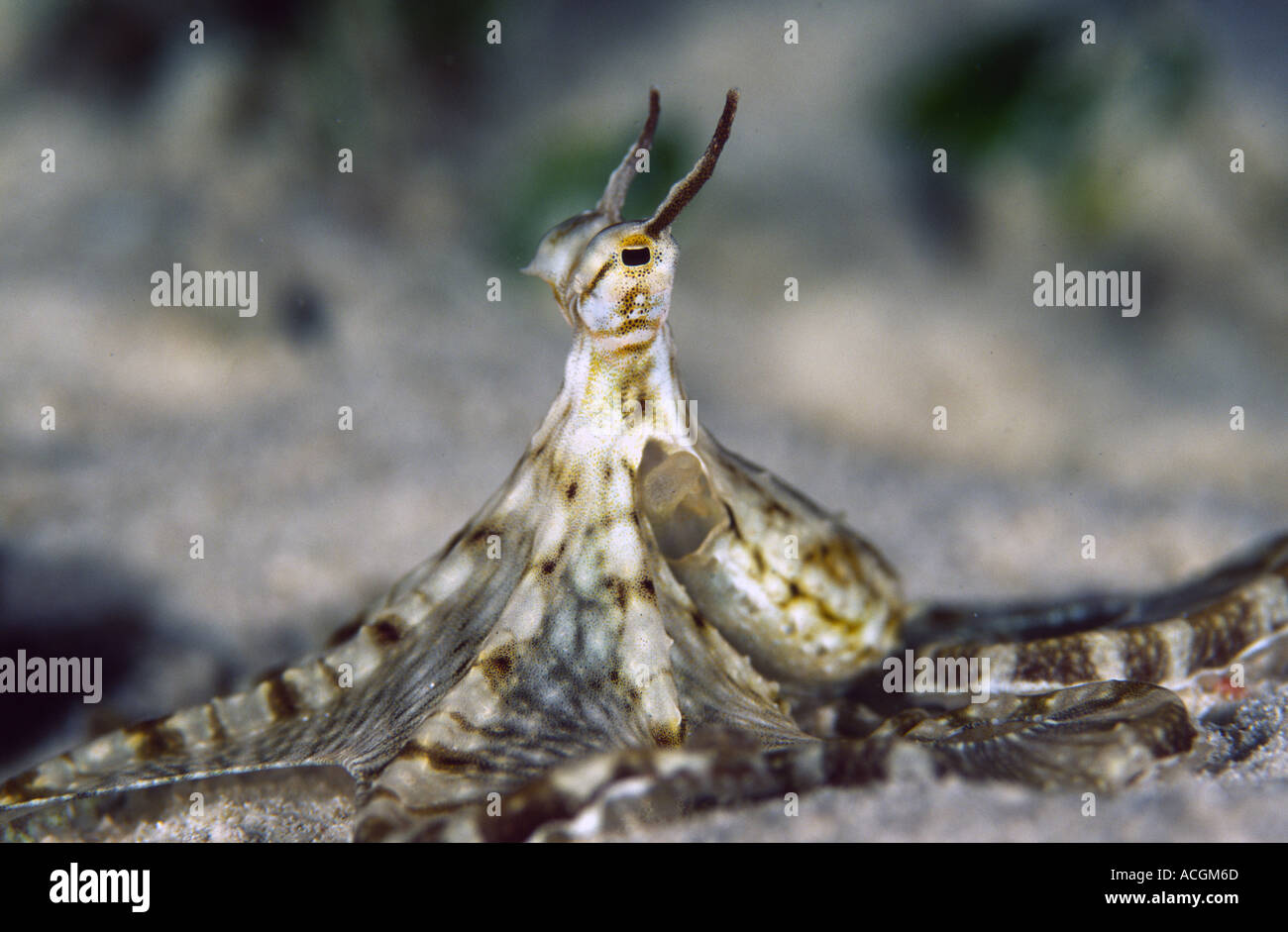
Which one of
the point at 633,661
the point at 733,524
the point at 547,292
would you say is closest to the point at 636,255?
the point at 733,524

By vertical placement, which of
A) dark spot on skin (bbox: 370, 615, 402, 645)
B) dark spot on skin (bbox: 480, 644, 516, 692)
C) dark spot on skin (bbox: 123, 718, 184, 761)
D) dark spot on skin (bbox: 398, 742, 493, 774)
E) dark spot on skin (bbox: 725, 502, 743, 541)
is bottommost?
dark spot on skin (bbox: 123, 718, 184, 761)

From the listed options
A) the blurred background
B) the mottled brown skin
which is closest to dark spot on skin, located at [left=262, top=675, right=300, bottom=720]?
the mottled brown skin

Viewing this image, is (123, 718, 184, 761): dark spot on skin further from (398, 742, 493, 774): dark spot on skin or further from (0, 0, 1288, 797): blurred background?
(0, 0, 1288, 797): blurred background

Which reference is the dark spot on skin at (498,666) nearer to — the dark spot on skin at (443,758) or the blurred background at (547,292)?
the dark spot on skin at (443,758)

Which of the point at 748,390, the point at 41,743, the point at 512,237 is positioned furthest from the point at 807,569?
the point at 512,237

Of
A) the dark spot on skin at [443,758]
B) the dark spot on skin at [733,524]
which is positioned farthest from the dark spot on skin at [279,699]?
the dark spot on skin at [733,524]

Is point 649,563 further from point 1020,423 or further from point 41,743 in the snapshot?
point 1020,423

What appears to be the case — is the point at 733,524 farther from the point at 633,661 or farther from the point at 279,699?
the point at 279,699
